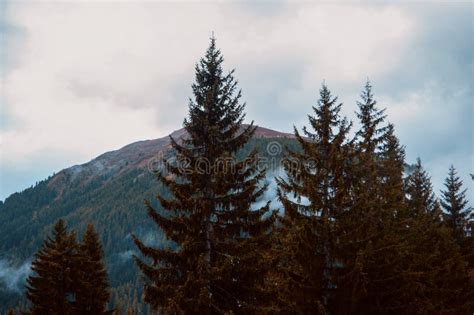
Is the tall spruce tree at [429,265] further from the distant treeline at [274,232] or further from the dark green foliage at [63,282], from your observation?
the dark green foliage at [63,282]

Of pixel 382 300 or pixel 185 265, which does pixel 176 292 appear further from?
pixel 382 300

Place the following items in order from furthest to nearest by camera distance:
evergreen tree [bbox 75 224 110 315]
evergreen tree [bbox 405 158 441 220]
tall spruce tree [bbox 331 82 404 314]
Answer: evergreen tree [bbox 405 158 441 220]
evergreen tree [bbox 75 224 110 315]
tall spruce tree [bbox 331 82 404 314]

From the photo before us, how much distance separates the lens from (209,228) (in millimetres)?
15961

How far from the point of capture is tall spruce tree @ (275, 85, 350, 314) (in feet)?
45.4

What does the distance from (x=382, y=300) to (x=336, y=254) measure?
2364 mm

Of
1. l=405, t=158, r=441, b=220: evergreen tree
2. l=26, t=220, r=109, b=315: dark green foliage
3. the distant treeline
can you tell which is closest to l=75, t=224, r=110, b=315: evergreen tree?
l=26, t=220, r=109, b=315: dark green foliage

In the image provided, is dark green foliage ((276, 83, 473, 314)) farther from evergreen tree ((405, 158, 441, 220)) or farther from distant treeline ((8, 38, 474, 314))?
evergreen tree ((405, 158, 441, 220))

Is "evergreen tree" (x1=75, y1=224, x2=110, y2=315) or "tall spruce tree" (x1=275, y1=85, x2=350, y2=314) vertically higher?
"tall spruce tree" (x1=275, y1=85, x2=350, y2=314)

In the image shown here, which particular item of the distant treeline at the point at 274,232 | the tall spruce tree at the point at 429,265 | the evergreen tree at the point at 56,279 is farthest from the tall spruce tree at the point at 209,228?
the evergreen tree at the point at 56,279

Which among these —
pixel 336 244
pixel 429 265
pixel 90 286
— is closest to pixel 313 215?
pixel 336 244

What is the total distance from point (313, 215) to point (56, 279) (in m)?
19.2

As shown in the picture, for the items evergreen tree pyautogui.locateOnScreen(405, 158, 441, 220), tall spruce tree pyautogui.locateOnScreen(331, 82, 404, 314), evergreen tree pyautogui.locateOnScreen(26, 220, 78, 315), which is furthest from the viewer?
evergreen tree pyautogui.locateOnScreen(405, 158, 441, 220)

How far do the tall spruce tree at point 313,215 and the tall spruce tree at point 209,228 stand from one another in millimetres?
1186

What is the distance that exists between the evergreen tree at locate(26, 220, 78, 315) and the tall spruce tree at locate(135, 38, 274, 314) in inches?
536
